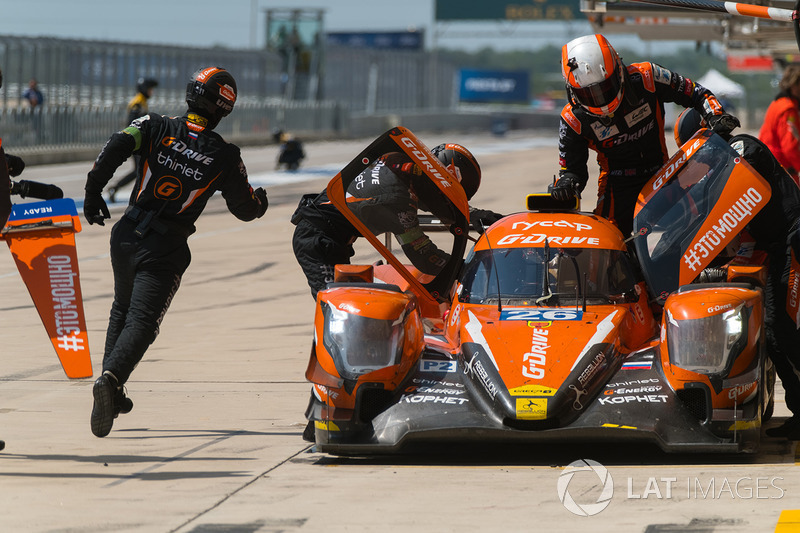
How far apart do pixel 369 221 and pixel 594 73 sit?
5.37 ft

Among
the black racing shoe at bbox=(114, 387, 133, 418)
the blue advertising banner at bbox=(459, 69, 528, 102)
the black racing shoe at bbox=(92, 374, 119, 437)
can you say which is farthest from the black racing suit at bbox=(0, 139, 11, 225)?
the blue advertising banner at bbox=(459, 69, 528, 102)

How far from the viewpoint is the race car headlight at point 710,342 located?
237 inches

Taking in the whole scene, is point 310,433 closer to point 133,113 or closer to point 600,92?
point 600,92

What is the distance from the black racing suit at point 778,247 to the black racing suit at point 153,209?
9.84 feet

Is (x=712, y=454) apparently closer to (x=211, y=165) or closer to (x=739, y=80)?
(x=211, y=165)

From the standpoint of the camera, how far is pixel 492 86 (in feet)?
275

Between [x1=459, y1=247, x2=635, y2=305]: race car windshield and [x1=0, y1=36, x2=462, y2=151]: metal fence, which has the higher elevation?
[x1=459, y1=247, x2=635, y2=305]: race car windshield

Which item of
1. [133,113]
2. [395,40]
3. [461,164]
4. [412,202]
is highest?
[461,164]

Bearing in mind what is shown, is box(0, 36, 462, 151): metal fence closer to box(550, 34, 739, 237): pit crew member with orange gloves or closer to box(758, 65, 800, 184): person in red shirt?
box(758, 65, 800, 184): person in red shirt

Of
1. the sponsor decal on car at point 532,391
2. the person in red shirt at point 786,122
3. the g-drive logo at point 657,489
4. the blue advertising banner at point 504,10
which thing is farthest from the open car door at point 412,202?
the blue advertising banner at point 504,10

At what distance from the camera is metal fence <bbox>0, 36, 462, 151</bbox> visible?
28.8 meters

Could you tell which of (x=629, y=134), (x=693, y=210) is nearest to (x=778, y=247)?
(x=693, y=210)

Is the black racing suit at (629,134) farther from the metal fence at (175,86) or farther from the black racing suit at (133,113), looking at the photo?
the metal fence at (175,86)

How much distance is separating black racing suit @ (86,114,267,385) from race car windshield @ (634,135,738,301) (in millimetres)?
2422
